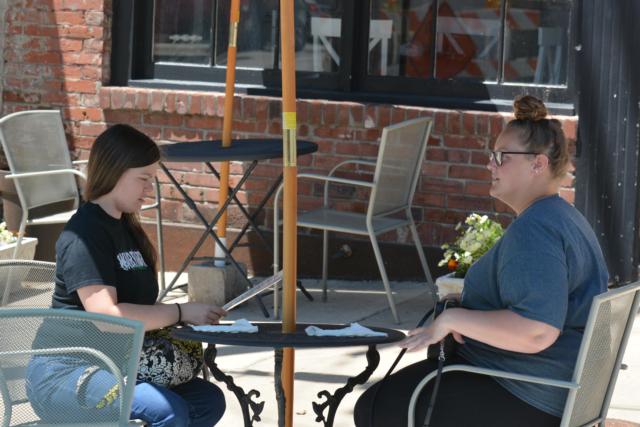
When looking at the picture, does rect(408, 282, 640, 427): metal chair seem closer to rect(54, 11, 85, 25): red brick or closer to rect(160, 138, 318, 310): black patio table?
rect(160, 138, 318, 310): black patio table

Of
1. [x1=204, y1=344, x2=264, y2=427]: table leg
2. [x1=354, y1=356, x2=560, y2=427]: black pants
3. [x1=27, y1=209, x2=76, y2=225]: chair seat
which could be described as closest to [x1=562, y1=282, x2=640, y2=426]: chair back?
[x1=354, y1=356, x2=560, y2=427]: black pants

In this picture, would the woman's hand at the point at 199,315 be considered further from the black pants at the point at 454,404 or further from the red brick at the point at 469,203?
the red brick at the point at 469,203

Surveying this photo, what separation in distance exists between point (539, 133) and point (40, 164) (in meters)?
4.11

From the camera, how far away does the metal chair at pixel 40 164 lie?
6586 mm

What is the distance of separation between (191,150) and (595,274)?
3.11 meters

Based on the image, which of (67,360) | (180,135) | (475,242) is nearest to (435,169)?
(475,242)

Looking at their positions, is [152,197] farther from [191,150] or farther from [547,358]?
[547,358]

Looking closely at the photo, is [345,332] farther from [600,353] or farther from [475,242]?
[475,242]

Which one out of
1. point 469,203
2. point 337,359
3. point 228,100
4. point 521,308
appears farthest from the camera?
point 469,203

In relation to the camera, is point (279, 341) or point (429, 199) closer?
point (279, 341)

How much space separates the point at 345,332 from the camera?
10.9ft

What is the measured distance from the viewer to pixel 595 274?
3262 millimetres

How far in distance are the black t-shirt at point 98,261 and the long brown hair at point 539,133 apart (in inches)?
46.1

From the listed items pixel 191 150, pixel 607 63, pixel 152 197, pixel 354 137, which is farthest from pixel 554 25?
pixel 152 197
